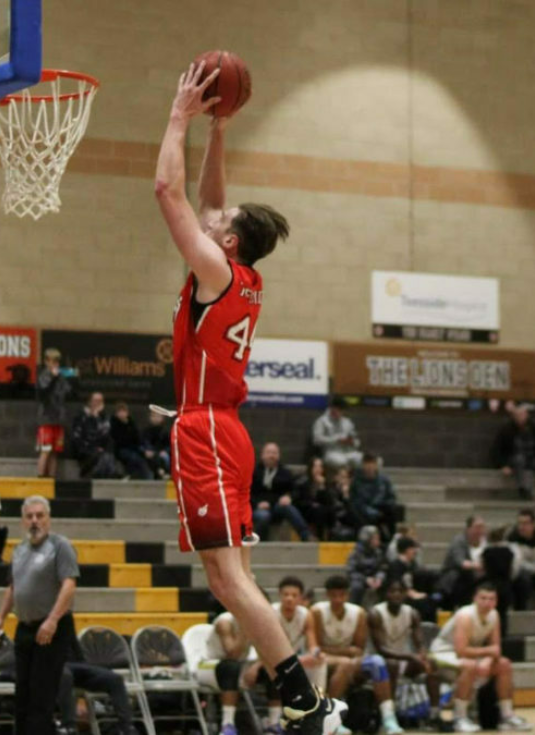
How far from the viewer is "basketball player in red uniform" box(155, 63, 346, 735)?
5215 mm

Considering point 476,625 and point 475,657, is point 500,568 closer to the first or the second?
point 476,625

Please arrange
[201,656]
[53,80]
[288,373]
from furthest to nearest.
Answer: [288,373], [201,656], [53,80]

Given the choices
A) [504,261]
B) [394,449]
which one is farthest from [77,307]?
[504,261]

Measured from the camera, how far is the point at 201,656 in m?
12.1

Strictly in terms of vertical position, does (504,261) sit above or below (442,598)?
above

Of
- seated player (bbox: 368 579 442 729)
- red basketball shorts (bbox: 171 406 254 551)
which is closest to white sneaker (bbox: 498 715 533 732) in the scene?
seated player (bbox: 368 579 442 729)

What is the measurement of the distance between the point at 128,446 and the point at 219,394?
10.6m

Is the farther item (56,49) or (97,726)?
(56,49)

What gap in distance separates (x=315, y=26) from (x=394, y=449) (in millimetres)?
5457

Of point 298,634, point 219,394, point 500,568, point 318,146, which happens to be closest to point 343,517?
point 500,568

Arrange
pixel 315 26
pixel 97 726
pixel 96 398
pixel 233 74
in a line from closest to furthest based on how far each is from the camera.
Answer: pixel 233 74, pixel 97 726, pixel 96 398, pixel 315 26

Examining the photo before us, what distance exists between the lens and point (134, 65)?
56.6 ft

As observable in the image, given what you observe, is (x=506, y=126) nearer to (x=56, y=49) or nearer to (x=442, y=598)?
(x=56, y=49)

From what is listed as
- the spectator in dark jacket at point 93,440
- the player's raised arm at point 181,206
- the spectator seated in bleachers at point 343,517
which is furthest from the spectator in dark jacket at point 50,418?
the player's raised arm at point 181,206
